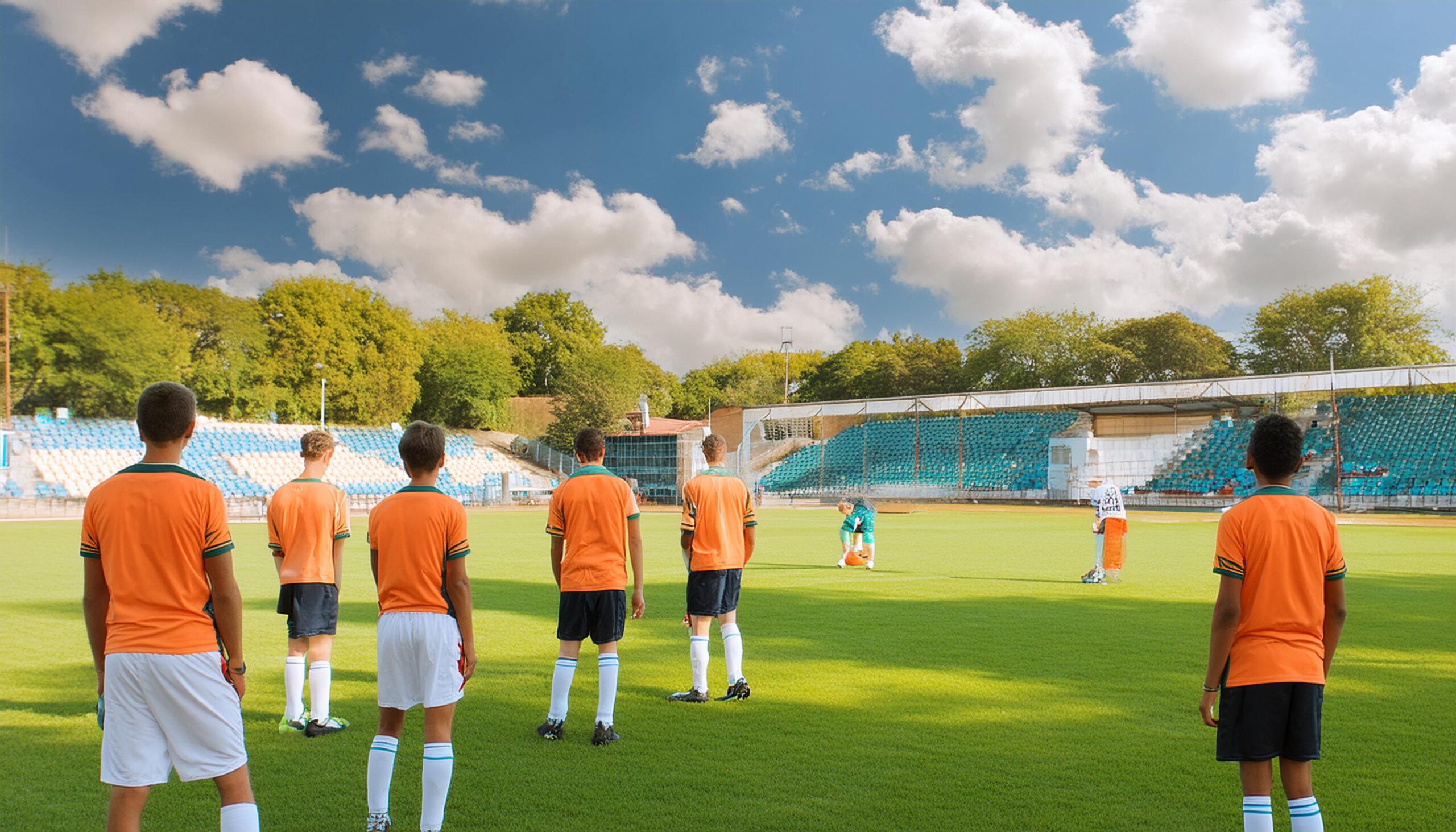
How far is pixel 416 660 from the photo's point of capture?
458 cm

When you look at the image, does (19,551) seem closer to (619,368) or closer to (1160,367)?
(619,368)

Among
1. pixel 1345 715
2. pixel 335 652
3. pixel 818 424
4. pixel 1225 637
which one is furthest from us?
pixel 818 424

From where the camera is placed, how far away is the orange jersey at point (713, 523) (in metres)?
7.34

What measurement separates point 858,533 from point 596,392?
5200cm

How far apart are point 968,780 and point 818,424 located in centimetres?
6850

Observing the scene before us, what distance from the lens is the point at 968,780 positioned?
214 inches

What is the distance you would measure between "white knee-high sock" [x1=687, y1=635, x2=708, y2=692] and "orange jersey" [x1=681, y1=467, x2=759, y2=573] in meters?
0.54

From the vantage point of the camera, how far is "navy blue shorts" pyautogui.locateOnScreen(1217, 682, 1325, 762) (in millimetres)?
3760

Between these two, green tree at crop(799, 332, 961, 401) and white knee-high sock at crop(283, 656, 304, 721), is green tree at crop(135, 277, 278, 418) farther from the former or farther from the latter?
white knee-high sock at crop(283, 656, 304, 721)

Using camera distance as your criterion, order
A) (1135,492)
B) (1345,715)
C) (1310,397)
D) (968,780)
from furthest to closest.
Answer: (1310,397)
(1135,492)
(1345,715)
(968,780)

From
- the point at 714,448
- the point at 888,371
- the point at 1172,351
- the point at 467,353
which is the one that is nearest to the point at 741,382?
Answer: the point at 888,371

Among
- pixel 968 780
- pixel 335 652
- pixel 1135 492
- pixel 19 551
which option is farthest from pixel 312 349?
pixel 968 780

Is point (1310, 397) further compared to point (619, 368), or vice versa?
point (619, 368)

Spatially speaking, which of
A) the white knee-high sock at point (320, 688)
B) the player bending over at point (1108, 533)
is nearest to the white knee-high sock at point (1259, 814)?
the white knee-high sock at point (320, 688)
